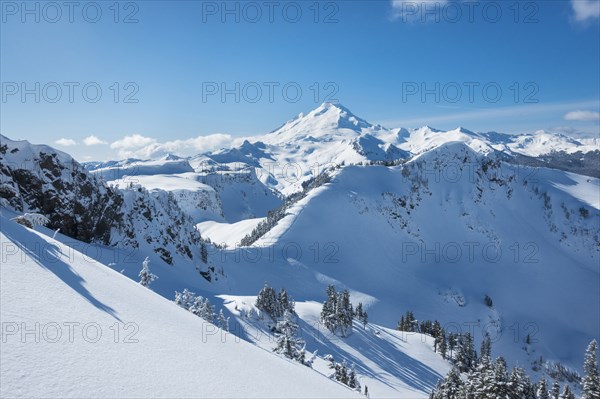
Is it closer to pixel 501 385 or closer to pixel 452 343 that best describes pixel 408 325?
pixel 452 343

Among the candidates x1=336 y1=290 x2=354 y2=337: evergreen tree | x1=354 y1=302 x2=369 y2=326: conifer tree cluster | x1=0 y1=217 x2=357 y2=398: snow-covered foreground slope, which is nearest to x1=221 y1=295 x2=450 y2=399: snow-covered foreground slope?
x1=336 y1=290 x2=354 y2=337: evergreen tree

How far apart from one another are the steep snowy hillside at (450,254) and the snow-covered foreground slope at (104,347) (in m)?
69.5

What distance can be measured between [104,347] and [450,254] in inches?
6238

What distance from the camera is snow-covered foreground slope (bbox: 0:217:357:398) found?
647cm

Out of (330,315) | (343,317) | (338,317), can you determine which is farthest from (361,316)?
(330,315)

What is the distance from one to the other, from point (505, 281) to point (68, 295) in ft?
520

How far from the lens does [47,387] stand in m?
5.82

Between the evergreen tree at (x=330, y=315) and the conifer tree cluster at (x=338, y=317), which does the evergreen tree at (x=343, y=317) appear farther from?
the evergreen tree at (x=330, y=315)

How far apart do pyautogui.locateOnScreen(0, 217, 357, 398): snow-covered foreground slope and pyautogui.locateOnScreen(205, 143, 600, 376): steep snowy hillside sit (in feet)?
228

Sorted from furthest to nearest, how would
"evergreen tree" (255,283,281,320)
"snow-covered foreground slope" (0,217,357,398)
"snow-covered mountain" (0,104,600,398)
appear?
"evergreen tree" (255,283,281,320), "snow-covered mountain" (0,104,600,398), "snow-covered foreground slope" (0,217,357,398)

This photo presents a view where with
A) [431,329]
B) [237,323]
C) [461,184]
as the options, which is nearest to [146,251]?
[237,323]

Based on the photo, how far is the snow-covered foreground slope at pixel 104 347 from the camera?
647 cm

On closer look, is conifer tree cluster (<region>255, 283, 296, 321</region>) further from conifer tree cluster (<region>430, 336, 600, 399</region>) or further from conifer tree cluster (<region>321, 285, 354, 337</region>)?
conifer tree cluster (<region>430, 336, 600, 399</region>)

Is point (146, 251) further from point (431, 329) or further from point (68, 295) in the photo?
point (431, 329)
